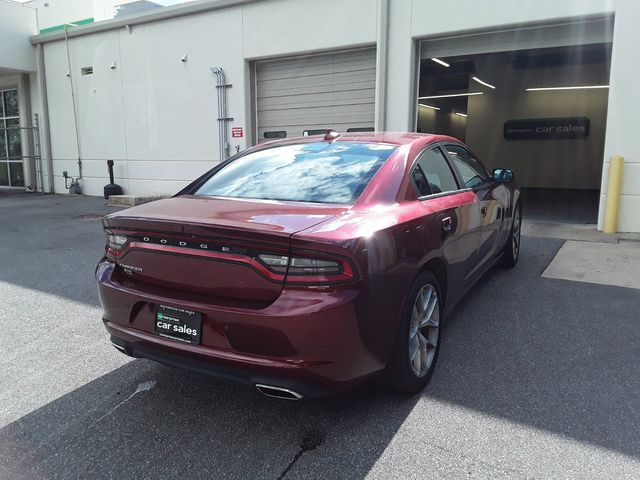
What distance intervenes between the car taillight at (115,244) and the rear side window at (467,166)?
2602 mm

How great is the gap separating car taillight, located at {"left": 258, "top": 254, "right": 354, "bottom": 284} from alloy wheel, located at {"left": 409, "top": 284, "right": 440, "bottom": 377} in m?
0.68

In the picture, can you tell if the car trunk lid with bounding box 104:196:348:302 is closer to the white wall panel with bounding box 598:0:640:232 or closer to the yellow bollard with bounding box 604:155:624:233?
the yellow bollard with bounding box 604:155:624:233

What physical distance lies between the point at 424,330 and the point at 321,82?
340 inches

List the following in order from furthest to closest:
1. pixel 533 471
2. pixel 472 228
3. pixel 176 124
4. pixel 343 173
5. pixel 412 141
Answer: pixel 176 124 → pixel 472 228 → pixel 412 141 → pixel 343 173 → pixel 533 471

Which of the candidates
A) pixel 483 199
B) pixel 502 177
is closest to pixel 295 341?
pixel 483 199

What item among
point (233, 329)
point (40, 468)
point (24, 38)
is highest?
point (24, 38)

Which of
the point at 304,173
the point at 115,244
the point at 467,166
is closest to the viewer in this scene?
the point at 115,244

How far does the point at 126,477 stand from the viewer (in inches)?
90.4

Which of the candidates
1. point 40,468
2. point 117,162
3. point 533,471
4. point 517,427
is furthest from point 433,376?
point 117,162

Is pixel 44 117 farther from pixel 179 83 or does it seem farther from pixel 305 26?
pixel 305 26

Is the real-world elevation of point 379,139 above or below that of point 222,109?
below

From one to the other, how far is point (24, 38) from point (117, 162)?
5.11m

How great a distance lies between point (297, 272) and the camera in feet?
7.66

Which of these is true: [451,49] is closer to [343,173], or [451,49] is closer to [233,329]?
Answer: [343,173]
